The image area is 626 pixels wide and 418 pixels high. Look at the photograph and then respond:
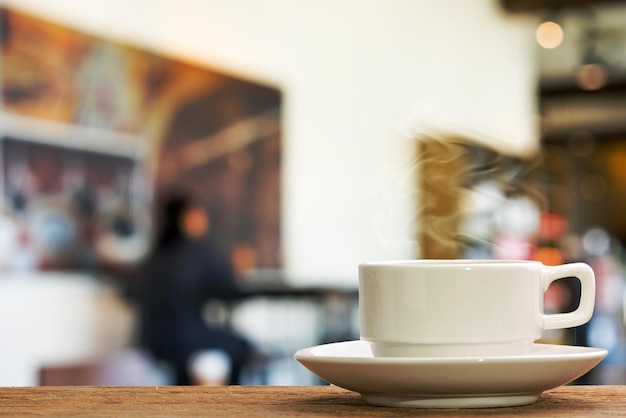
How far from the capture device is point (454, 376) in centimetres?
52

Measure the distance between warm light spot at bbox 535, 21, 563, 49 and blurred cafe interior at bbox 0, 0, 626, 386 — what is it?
22 millimetres

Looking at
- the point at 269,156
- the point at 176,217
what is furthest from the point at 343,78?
the point at 176,217

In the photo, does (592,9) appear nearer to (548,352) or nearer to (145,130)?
(145,130)

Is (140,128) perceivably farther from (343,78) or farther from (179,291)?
(343,78)

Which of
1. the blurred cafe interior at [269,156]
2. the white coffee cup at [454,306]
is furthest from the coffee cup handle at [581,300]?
the blurred cafe interior at [269,156]

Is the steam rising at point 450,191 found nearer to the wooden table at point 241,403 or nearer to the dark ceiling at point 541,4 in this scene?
the dark ceiling at point 541,4

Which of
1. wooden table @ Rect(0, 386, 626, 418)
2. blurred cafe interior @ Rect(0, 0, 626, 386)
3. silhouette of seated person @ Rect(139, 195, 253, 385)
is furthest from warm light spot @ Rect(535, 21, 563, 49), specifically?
wooden table @ Rect(0, 386, 626, 418)

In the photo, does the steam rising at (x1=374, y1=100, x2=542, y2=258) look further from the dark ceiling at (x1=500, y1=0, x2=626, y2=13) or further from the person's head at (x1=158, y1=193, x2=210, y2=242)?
the person's head at (x1=158, y1=193, x2=210, y2=242)

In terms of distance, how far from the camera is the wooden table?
20.6 inches

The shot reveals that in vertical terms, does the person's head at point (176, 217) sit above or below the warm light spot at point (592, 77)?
below

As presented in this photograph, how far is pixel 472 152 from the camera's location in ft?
24.5

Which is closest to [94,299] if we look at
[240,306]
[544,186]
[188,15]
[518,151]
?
[240,306]

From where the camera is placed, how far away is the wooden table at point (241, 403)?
1.71ft

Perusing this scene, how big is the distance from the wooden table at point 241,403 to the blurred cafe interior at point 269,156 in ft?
9.02
